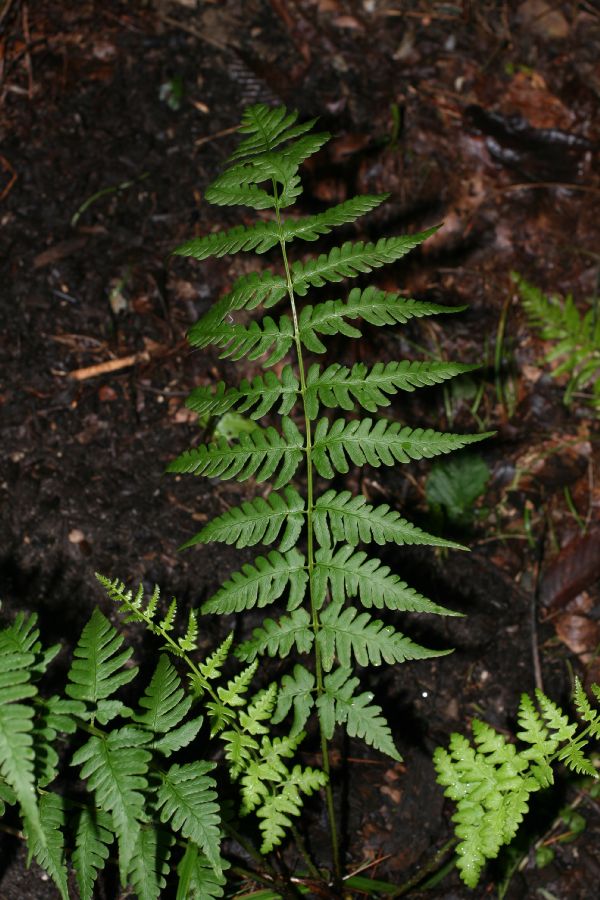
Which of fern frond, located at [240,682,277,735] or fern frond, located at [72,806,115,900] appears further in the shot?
fern frond, located at [240,682,277,735]

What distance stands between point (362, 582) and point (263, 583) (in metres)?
0.29

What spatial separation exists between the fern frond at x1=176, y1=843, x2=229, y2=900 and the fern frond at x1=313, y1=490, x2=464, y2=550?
2.94 ft

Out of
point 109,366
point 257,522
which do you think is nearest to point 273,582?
point 257,522

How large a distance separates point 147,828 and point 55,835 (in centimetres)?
27

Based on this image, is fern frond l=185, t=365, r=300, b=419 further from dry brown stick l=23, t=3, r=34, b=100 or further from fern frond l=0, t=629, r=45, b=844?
dry brown stick l=23, t=3, r=34, b=100

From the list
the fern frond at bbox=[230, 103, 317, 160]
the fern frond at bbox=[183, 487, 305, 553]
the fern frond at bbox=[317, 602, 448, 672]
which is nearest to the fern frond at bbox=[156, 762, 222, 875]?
the fern frond at bbox=[317, 602, 448, 672]

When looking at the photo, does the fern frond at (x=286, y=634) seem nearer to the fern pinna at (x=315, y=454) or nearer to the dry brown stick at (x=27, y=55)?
the fern pinna at (x=315, y=454)

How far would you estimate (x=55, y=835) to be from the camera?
79.7 inches

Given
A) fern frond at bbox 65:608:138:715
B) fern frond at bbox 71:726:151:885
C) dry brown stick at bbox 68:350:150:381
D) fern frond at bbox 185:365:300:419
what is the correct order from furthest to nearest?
dry brown stick at bbox 68:350:150:381, fern frond at bbox 185:365:300:419, fern frond at bbox 65:608:138:715, fern frond at bbox 71:726:151:885

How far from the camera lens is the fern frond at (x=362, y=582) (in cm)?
220

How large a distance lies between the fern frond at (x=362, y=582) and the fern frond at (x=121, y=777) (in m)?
0.64

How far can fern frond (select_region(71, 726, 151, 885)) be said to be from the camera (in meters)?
1.85

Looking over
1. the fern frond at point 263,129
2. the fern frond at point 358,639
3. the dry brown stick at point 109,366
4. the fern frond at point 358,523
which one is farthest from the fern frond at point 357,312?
the dry brown stick at point 109,366

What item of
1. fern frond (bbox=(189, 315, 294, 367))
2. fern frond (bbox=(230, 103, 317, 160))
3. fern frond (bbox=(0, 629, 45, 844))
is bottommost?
fern frond (bbox=(0, 629, 45, 844))
